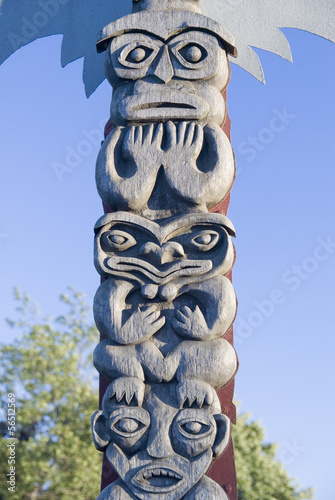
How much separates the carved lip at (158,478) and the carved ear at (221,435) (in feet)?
0.53

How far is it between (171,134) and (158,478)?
141cm

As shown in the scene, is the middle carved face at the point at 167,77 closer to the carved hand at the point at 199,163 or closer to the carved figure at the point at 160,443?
the carved hand at the point at 199,163

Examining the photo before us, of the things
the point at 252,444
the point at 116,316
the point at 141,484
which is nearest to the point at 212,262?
the point at 116,316

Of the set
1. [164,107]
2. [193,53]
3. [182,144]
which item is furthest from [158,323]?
[193,53]

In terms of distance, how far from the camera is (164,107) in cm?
282

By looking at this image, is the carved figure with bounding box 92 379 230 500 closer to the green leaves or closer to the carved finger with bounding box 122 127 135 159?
the carved finger with bounding box 122 127 135 159

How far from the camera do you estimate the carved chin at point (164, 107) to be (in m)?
2.79

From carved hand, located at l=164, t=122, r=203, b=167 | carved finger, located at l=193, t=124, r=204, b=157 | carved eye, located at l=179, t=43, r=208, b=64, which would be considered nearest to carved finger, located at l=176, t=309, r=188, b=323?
carved hand, located at l=164, t=122, r=203, b=167

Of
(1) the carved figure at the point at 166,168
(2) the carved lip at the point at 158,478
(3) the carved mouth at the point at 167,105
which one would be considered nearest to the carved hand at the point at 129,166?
(1) the carved figure at the point at 166,168

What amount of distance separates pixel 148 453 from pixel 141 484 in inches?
4.2

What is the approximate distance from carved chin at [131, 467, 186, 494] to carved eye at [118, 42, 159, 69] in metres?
1.77

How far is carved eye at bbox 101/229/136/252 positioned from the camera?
8.50 feet

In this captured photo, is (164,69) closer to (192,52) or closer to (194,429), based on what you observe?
(192,52)

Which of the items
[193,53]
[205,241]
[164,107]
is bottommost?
[205,241]
